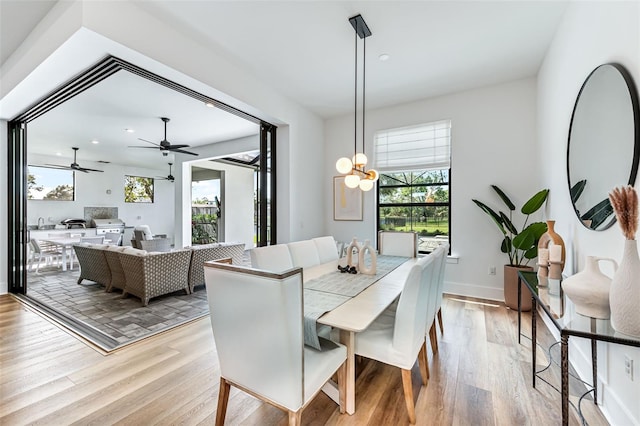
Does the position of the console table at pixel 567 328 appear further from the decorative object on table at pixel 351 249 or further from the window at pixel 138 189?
the window at pixel 138 189

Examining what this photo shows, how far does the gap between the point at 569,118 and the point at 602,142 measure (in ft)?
2.51

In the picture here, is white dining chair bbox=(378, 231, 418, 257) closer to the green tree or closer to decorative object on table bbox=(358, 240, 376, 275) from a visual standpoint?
decorative object on table bbox=(358, 240, 376, 275)

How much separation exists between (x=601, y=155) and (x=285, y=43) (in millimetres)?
2862

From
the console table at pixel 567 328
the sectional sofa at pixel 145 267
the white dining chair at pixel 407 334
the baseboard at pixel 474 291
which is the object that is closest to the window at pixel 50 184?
the sectional sofa at pixel 145 267

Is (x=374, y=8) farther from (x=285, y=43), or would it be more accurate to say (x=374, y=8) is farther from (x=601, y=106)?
(x=601, y=106)

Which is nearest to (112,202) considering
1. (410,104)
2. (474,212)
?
(410,104)

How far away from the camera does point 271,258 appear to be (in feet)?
7.92

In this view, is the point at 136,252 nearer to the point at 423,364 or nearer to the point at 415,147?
the point at 423,364

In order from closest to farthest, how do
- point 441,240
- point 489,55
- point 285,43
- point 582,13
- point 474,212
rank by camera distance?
point 582,13, point 285,43, point 489,55, point 474,212, point 441,240

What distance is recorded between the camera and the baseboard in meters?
3.80

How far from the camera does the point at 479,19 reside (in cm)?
254

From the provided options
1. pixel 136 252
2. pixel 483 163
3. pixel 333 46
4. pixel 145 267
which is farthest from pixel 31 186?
pixel 483 163

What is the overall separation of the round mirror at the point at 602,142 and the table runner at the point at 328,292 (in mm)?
1536

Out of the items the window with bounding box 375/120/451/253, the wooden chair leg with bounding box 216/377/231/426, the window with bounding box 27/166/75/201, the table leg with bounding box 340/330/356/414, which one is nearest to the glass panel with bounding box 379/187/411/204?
the window with bounding box 375/120/451/253
